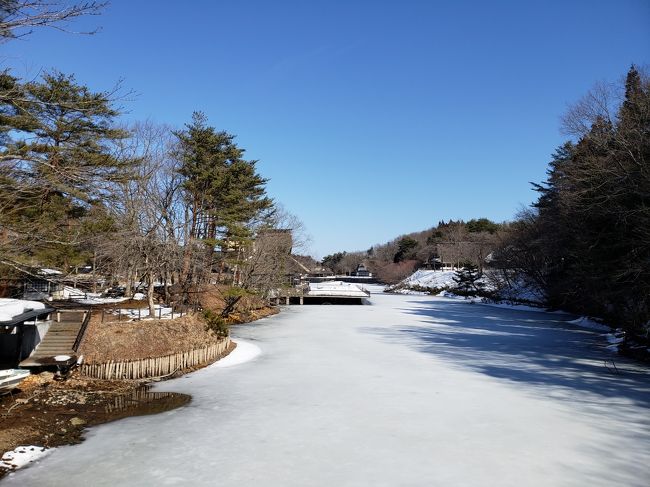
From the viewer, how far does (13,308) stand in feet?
41.5

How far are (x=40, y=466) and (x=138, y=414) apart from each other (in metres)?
3.04

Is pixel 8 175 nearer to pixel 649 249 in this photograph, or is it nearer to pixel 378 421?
pixel 378 421

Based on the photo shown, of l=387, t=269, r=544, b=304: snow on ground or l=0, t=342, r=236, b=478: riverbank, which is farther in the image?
l=387, t=269, r=544, b=304: snow on ground

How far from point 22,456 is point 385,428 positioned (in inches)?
263

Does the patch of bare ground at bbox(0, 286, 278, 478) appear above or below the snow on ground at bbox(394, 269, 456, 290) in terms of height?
below

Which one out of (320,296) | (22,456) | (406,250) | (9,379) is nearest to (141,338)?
(9,379)

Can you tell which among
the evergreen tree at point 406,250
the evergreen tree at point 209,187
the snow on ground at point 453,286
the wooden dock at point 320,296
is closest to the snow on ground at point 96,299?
the evergreen tree at point 209,187

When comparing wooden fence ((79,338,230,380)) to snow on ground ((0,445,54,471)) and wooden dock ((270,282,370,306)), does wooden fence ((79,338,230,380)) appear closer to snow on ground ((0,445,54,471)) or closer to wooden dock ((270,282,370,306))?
snow on ground ((0,445,54,471))

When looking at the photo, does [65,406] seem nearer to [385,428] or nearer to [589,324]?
[385,428]

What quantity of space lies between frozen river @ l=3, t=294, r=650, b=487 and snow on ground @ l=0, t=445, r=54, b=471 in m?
0.25

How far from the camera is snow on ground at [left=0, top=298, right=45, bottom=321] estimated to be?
11.9 metres

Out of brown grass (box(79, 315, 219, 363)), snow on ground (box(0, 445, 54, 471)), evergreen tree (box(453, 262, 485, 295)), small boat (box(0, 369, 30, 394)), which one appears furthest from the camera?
evergreen tree (box(453, 262, 485, 295))

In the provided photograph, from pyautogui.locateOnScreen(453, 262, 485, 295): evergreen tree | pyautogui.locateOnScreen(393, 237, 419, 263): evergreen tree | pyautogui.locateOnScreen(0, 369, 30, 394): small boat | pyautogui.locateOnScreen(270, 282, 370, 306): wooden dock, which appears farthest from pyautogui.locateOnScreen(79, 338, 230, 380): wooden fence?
pyautogui.locateOnScreen(393, 237, 419, 263): evergreen tree

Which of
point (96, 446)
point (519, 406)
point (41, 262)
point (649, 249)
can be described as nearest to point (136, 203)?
point (41, 262)
